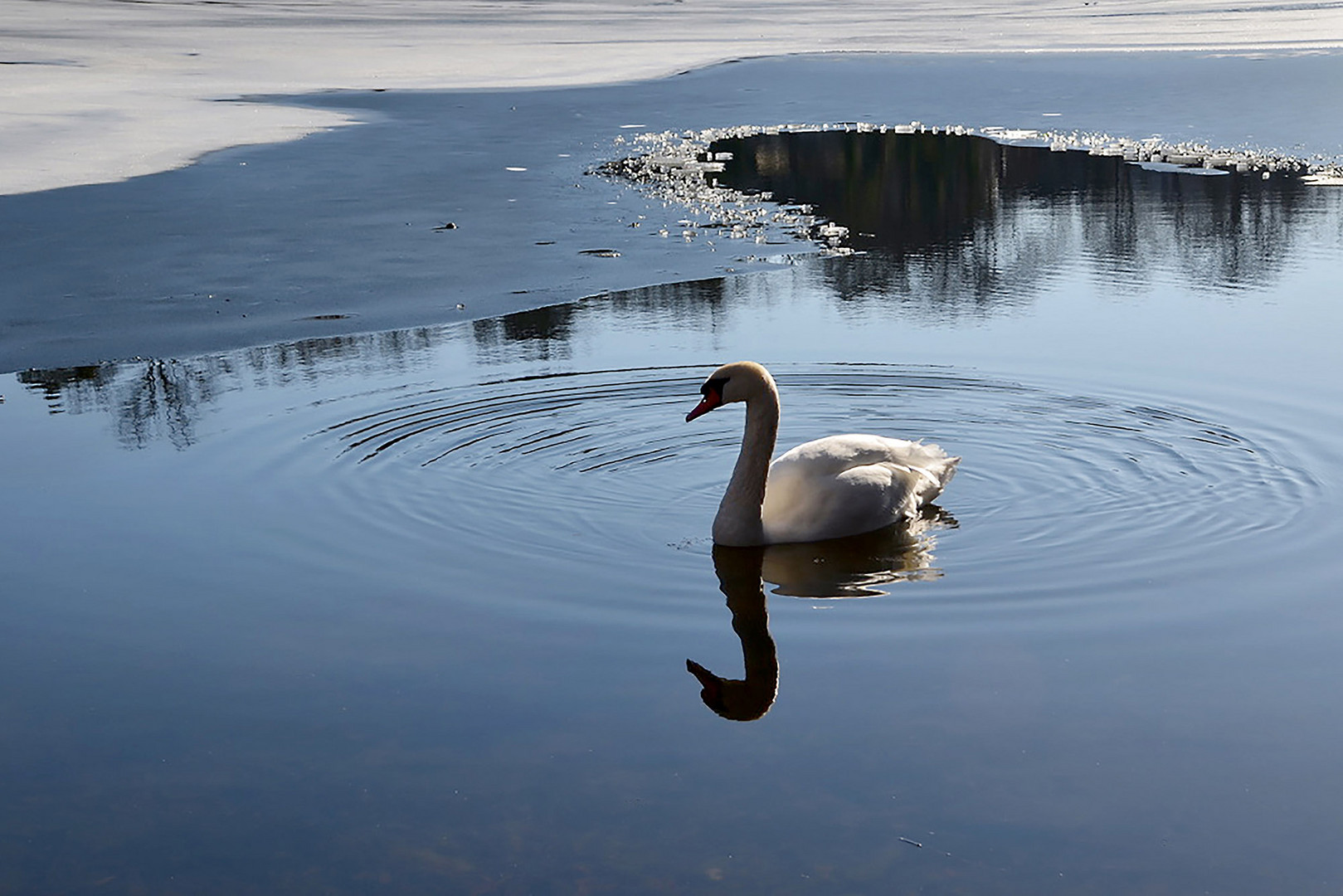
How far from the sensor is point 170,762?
15.8ft

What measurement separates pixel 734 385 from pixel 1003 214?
10.3 meters

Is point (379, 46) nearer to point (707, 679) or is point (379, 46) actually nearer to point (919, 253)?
point (919, 253)

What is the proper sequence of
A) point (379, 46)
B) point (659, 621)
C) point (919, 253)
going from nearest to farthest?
point (659, 621) → point (919, 253) → point (379, 46)

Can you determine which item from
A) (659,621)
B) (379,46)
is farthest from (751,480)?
(379,46)

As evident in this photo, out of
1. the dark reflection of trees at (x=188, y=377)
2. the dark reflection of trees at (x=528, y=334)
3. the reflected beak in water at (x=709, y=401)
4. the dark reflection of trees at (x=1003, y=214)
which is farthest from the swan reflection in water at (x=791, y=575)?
the dark reflection of trees at (x=1003, y=214)

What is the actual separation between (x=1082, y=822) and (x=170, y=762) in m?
2.56

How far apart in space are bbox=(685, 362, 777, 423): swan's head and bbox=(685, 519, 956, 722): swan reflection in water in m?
0.62

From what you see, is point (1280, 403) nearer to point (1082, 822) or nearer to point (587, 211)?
point (1082, 822)

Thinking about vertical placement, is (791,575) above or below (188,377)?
below

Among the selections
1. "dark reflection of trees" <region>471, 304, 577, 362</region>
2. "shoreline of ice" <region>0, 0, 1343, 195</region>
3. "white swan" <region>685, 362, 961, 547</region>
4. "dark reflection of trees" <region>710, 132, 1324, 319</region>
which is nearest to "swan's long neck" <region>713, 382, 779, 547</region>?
"white swan" <region>685, 362, 961, 547</region>

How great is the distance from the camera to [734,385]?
702 centimetres

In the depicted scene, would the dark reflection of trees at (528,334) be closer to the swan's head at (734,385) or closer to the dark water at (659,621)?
the dark water at (659,621)

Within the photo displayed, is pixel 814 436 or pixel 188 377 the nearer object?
pixel 814 436

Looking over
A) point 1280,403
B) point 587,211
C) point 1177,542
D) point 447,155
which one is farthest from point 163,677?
point 447,155
